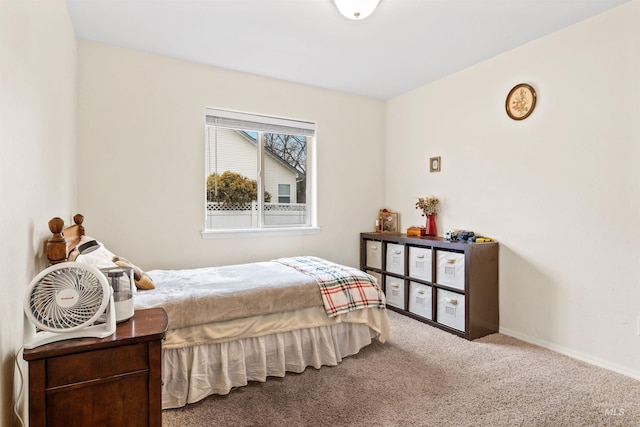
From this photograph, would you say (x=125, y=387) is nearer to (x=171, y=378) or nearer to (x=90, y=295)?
(x=90, y=295)

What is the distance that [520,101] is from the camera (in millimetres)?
2990

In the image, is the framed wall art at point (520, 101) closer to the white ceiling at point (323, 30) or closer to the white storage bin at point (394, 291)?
the white ceiling at point (323, 30)

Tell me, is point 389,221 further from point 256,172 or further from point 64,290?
point 64,290

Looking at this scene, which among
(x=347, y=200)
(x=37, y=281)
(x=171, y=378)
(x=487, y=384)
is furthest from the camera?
(x=347, y=200)

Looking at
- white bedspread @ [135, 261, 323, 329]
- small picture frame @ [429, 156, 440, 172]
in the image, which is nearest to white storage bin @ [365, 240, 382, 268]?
small picture frame @ [429, 156, 440, 172]

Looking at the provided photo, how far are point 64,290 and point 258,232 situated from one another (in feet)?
8.19

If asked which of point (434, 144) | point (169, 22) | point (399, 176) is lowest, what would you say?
point (399, 176)

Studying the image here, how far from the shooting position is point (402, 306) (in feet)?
12.0

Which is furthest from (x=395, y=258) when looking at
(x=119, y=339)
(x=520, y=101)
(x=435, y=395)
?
(x=119, y=339)

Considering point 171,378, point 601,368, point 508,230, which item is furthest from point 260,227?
point 601,368

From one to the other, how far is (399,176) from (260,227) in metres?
1.83

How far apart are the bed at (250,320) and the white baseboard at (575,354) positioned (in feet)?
4.07

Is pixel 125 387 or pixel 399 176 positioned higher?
pixel 399 176

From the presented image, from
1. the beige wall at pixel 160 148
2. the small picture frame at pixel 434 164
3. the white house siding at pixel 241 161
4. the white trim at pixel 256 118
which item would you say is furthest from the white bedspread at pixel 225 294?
the small picture frame at pixel 434 164
